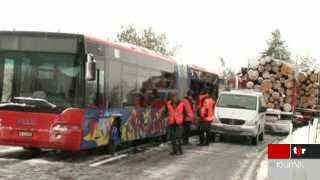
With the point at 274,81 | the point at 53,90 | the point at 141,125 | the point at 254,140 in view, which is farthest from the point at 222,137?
the point at 53,90

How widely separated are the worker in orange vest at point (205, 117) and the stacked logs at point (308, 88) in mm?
11285

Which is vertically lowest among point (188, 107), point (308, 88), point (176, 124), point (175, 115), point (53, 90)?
point (176, 124)

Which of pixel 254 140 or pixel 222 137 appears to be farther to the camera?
pixel 222 137

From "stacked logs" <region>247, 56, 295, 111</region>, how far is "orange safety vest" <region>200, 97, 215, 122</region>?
9898 mm

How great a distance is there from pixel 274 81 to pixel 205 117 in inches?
409

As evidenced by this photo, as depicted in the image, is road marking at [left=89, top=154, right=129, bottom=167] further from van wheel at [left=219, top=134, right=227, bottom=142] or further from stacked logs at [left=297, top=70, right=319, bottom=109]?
stacked logs at [left=297, top=70, right=319, bottom=109]

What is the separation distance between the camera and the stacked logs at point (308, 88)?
112ft

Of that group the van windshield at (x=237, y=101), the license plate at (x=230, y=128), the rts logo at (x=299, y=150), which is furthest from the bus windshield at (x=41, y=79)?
the van windshield at (x=237, y=101)

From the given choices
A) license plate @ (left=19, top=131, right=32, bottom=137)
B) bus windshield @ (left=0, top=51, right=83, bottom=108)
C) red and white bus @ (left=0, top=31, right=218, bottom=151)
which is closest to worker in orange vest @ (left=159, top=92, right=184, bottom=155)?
red and white bus @ (left=0, top=31, right=218, bottom=151)

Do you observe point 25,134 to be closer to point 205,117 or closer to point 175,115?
point 175,115

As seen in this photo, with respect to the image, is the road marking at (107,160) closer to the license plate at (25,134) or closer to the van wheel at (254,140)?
the license plate at (25,134)

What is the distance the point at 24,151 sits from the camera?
18.2 meters

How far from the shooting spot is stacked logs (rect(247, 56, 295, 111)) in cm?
3319

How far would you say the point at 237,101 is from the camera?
26.5 m
